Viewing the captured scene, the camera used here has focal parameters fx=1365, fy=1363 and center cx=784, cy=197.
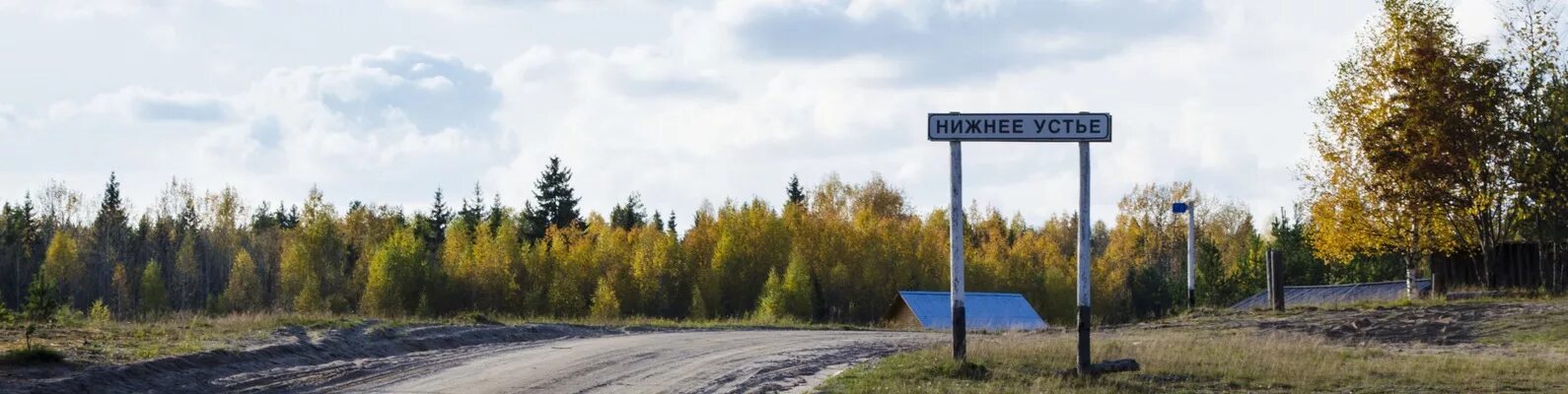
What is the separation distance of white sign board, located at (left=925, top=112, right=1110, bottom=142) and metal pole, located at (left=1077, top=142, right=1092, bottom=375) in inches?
8.6

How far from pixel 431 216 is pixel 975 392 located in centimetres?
9638

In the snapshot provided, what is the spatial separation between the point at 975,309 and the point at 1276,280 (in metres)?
16.7

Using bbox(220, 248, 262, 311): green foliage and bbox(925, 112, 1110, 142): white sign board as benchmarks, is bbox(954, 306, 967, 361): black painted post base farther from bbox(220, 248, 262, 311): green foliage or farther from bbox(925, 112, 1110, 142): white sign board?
bbox(220, 248, 262, 311): green foliage

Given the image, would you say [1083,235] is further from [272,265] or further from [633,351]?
[272,265]

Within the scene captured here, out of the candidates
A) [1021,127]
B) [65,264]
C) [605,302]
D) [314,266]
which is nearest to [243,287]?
[314,266]

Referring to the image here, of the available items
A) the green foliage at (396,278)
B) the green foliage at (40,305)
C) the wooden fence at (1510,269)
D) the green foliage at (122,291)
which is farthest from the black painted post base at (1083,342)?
the green foliage at (122,291)

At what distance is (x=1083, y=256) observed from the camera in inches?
677

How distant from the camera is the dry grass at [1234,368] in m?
16.7

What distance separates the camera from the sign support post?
1702 centimetres

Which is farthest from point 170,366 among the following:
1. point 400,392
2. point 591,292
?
point 591,292

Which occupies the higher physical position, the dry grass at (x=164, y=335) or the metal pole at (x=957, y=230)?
the metal pole at (x=957, y=230)

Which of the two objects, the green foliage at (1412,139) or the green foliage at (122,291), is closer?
the green foliage at (1412,139)

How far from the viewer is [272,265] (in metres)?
100

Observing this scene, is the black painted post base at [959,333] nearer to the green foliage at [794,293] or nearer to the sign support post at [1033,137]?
the sign support post at [1033,137]
